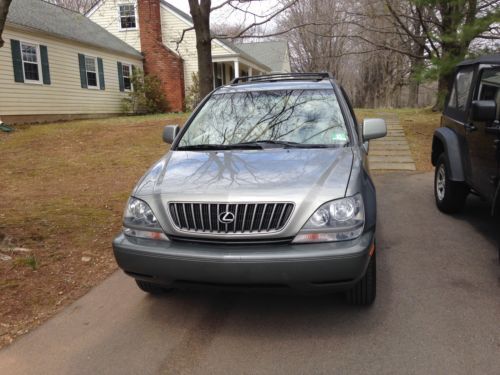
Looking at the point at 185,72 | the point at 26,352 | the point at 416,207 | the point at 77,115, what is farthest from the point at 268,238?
the point at 185,72

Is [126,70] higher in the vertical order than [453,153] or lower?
higher

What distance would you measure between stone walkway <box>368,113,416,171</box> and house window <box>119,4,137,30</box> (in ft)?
53.8

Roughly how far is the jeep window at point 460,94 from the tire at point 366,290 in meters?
2.96

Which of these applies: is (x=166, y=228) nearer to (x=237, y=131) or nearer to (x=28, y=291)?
(x=237, y=131)

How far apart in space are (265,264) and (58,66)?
57.3 ft

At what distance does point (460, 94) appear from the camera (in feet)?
18.9

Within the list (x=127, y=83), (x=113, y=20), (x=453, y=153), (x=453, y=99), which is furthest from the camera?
(x=113, y=20)

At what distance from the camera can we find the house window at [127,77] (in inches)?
872

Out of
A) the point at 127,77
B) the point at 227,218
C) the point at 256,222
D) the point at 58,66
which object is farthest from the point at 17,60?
the point at 256,222

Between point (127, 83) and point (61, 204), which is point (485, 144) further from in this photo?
point (127, 83)

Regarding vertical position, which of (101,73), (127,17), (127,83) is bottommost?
(127,83)

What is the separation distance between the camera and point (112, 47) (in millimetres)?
20469

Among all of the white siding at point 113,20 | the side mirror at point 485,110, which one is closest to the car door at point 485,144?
the side mirror at point 485,110

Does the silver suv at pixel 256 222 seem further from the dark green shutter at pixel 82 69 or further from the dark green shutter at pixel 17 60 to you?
the dark green shutter at pixel 82 69
